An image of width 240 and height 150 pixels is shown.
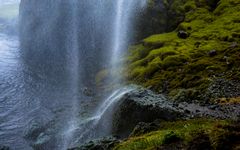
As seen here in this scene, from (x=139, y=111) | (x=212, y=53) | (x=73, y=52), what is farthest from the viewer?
(x=73, y=52)

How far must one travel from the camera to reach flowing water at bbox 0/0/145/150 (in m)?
49.2

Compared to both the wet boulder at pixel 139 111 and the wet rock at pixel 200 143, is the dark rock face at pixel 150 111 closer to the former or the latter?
the wet boulder at pixel 139 111

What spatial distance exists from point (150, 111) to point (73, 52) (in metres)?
62.3

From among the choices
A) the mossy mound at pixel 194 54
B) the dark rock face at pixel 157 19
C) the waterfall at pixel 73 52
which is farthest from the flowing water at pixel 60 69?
the mossy mound at pixel 194 54

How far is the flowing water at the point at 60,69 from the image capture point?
4919 centimetres

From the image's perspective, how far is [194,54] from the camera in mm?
61594

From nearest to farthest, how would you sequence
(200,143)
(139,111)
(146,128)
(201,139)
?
(200,143) → (201,139) → (146,128) → (139,111)

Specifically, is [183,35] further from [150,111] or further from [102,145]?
[102,145]

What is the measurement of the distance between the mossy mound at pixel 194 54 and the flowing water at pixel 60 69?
19.9ft

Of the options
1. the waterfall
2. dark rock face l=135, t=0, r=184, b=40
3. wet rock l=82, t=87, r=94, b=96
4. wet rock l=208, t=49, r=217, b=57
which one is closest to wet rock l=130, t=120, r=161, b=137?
the waterfall

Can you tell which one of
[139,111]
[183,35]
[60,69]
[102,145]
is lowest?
[60,69]

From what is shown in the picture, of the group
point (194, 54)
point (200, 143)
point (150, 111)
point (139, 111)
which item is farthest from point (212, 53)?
point (200, 143)

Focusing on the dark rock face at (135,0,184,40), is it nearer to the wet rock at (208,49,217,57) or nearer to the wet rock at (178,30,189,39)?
the wet rock at (178,30,189,39)

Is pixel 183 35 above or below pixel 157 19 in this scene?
below
